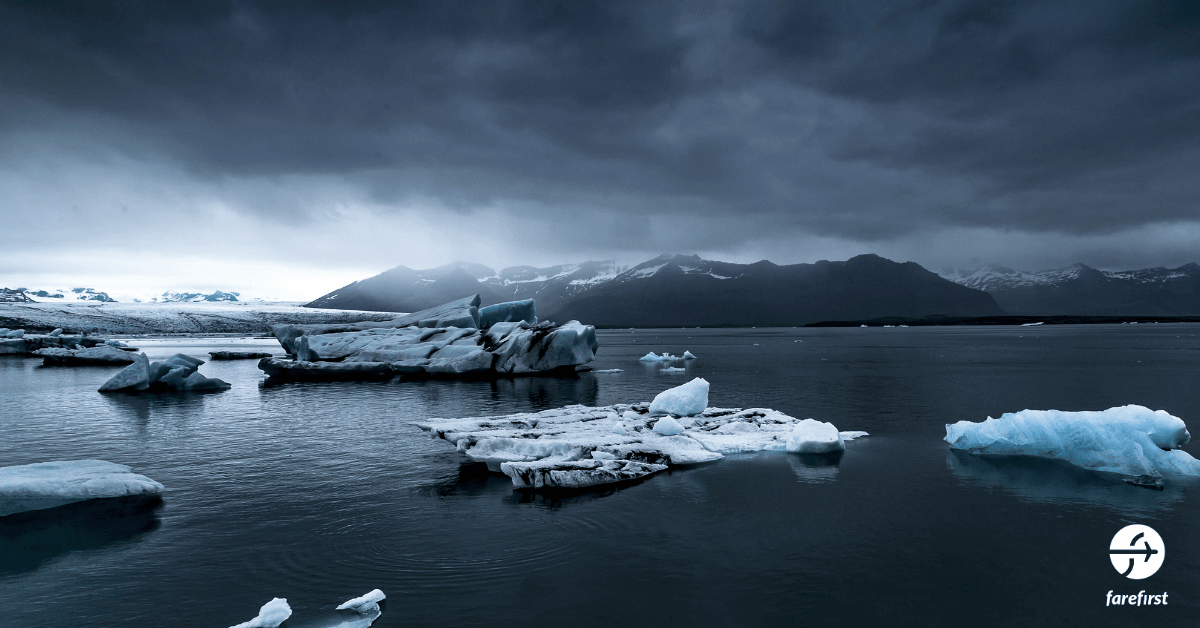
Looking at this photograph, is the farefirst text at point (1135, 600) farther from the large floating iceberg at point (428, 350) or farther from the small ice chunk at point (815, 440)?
the large floating iceberg at point (428, 350)

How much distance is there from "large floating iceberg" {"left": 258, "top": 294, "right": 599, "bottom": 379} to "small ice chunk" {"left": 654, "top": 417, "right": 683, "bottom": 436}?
24214mm

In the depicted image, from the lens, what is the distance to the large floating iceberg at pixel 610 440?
542 inches

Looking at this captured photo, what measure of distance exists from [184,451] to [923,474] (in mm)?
20673

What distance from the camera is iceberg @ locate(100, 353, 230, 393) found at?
108ft

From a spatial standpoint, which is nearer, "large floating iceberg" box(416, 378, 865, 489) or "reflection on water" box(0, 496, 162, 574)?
"reflection on water" box(0, 496, 162, 574)

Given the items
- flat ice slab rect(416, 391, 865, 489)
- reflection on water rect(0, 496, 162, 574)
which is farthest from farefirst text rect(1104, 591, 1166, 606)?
reflection on water rect(0, 496, 162, 574)

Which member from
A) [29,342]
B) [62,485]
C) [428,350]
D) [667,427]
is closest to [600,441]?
[667,427]

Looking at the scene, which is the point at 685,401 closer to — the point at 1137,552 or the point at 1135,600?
the point at 1137,552

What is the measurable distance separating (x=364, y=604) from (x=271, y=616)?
107cm

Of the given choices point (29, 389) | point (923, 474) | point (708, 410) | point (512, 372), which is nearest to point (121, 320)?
point (29, 389)

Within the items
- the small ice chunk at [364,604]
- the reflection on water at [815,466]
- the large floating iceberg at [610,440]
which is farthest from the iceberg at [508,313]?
the small ice chunk at [364,604]

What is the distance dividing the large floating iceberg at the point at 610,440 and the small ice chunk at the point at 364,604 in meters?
5.56

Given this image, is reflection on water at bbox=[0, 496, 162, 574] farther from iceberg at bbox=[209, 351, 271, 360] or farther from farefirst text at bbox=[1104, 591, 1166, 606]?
iceberg at bbox=[209, 351, 271, 360]

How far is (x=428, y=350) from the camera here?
41344 millimetres
